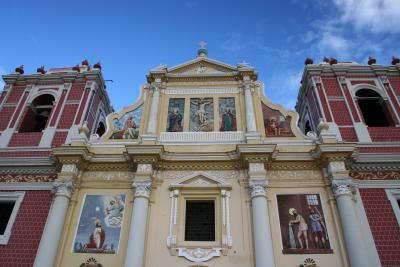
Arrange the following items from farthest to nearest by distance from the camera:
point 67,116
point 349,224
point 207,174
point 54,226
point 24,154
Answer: point 67,116, point 24,154, point 207,174, point 54,226, point 349,224

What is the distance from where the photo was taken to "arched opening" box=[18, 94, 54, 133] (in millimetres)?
15430

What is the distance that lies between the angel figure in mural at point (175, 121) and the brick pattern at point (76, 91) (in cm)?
410

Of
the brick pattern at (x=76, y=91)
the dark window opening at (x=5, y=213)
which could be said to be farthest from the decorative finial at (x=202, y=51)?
the dark window opening at (x=5, y=213)

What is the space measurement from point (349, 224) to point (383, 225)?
4.32 ft

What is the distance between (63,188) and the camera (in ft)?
39.3

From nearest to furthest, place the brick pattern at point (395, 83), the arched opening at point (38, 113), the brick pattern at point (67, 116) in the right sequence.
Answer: the brick pattern at point (67, 116) < the brick pattern at point (395, 83) < the arched opening at point (38, 113)

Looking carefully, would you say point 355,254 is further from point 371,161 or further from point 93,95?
point 93,95

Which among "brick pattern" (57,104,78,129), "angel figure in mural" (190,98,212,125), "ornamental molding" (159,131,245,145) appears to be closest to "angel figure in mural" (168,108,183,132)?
"ornamental molding" (159,131,245,145)

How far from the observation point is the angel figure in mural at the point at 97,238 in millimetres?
11219

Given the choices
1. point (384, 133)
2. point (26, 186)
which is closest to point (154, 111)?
point (26, 186)

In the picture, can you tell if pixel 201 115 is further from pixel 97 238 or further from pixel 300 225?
pixel 97 238

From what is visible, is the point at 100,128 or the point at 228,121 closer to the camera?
the point at 228,121

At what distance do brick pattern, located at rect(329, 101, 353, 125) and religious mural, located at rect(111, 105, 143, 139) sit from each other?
7387 mm

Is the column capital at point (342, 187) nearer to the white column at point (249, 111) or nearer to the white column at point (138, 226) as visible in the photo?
the white column at point (249, 111)
